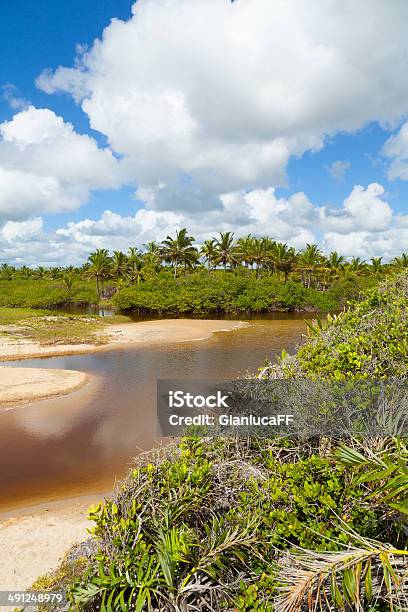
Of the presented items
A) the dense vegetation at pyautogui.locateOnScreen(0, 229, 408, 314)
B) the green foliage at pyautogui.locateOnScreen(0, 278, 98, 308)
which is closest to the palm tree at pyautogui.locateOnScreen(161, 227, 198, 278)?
the dense vegetation at pyautogui.locateOnScreen(0, 229, 408, 314)

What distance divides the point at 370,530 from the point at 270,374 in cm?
255

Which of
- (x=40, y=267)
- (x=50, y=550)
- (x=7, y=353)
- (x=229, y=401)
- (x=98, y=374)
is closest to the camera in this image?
(x=229, y=401)

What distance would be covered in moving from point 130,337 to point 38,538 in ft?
74.6

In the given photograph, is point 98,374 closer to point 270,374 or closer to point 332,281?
point 270,374

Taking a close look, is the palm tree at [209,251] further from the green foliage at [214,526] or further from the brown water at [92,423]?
the green foliage at [214,526]

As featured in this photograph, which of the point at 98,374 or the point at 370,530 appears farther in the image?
the point at 98,374

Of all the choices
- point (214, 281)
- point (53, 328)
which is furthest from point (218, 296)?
point (53, 328)

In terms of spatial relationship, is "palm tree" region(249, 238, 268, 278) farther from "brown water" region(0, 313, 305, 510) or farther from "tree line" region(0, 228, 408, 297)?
"brown water" region(0, 313, 305, 510)

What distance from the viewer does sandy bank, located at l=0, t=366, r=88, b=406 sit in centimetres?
1483

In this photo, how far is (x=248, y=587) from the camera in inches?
117

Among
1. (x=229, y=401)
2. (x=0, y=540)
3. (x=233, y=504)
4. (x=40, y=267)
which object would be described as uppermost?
(x=40, y=267)

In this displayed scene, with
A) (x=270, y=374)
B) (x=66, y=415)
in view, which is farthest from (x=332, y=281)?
(x=270, y=374)

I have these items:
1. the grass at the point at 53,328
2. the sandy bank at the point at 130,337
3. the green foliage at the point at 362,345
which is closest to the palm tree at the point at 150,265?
the grass at the point at 53,328

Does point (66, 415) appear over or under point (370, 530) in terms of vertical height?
under
